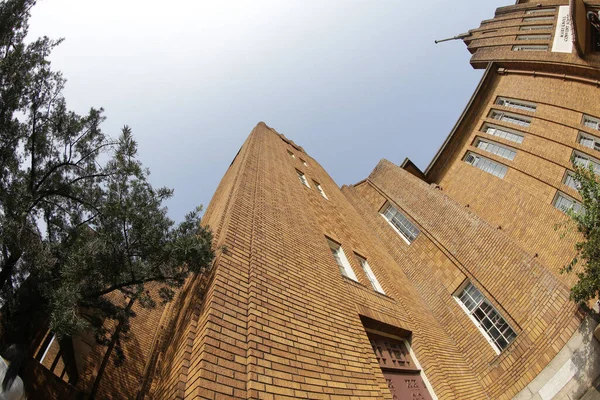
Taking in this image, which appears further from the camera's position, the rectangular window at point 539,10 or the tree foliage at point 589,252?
the rectangular window at point 539,10

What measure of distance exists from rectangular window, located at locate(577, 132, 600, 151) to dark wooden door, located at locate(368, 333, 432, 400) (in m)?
13.2

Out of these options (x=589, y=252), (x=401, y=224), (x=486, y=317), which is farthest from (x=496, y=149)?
(x=589, y=252)

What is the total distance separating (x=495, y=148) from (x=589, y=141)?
134 inches

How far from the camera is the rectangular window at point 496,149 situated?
1412 centimetres

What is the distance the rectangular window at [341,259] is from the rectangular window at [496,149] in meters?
11.3

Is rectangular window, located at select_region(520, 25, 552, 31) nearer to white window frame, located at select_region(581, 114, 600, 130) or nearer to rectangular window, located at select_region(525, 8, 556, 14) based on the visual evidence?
rectangular window, located at select_region(525, 8, 556, 14)

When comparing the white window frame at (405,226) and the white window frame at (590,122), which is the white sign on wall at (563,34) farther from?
the white window frame at (405,226)

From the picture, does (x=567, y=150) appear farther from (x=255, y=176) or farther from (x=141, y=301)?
(x=141, y=301)

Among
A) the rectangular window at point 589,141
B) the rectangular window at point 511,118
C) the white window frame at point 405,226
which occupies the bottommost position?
the white window frame at point 405,226

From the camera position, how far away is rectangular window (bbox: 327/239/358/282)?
6.71m

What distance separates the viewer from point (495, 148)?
1518cm

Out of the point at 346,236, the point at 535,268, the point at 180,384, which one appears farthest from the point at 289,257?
the point at 535,268

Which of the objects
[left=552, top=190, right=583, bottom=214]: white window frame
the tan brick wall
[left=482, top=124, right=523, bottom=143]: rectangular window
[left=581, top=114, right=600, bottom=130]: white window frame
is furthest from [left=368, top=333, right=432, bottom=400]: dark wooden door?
[left=581, top=114, right=600, bottom=130]: white window frame

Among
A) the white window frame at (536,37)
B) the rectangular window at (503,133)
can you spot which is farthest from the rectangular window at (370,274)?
the white window frame at (536,37)
